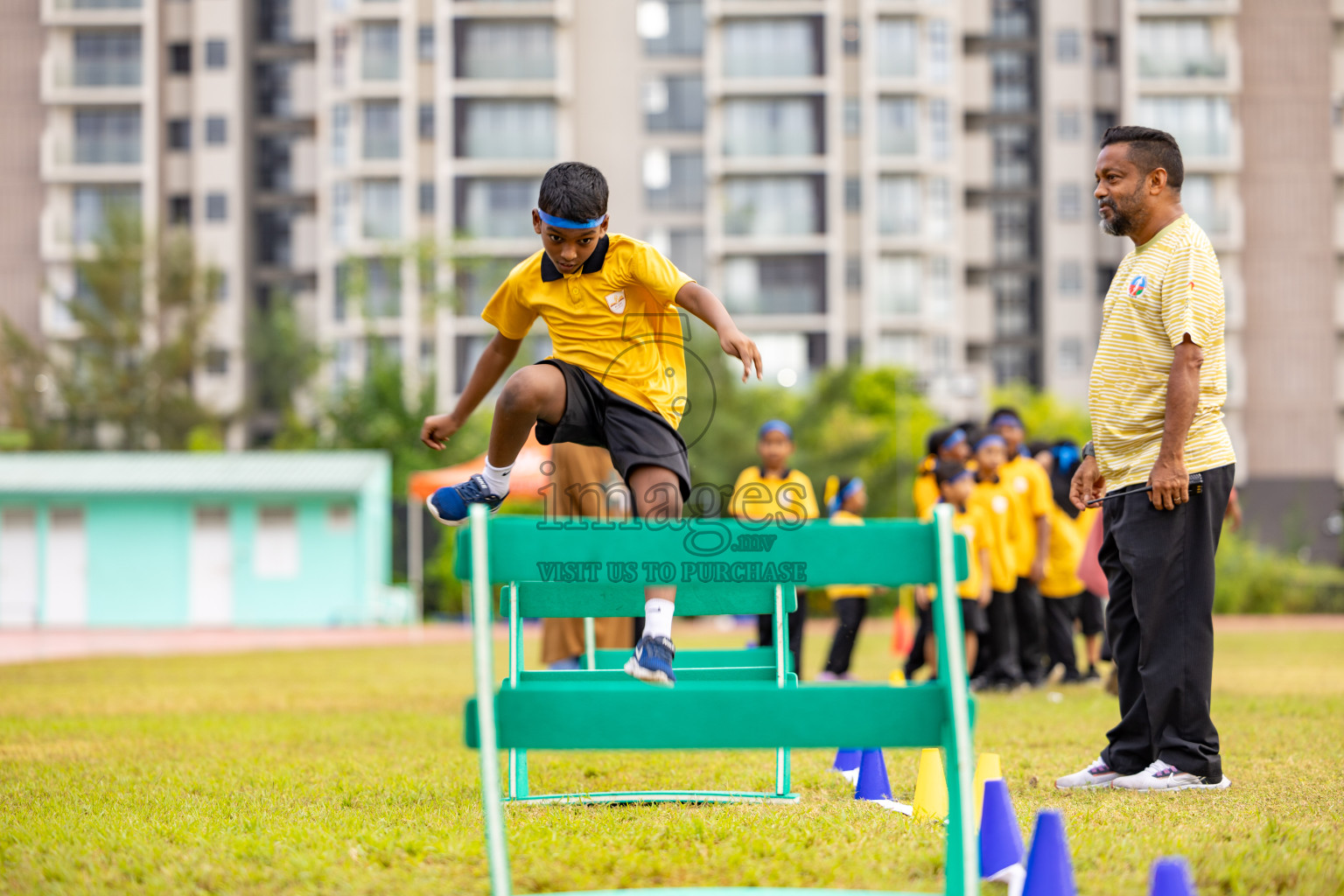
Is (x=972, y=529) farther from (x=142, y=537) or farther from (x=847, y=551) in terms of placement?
(x=142, y=537)

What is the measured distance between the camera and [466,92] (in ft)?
167

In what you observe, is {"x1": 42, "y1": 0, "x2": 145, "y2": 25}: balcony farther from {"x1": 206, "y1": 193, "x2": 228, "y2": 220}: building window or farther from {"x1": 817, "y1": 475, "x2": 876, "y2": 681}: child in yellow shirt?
{"x1": 817, "y1": 475, "x2": 876, "y2": 681}: child in yellow shirt

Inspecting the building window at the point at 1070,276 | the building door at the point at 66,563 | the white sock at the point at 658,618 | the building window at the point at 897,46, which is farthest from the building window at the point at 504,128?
the white sock at the point at 658,618

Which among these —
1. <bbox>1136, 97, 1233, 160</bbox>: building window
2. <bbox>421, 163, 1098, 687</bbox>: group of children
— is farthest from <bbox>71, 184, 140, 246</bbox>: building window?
<bbox>421, 163, 1098, 687</bbox>: group of children

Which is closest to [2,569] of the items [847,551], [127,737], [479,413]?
[479,413]

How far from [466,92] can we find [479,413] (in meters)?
16.0

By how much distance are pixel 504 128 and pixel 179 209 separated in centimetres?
1447

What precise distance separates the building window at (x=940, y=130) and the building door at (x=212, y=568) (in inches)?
1294

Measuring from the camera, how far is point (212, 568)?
96.9 feet

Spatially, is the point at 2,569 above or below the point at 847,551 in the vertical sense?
below

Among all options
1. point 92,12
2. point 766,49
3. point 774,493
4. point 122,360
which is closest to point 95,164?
point 92,12

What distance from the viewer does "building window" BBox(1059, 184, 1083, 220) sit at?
5350 cm

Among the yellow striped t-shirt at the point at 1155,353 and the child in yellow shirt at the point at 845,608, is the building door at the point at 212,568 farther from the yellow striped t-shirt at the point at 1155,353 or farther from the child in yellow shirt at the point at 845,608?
the yellow striped t-shirt at the point at 1155,353

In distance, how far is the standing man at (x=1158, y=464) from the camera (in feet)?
16.8
